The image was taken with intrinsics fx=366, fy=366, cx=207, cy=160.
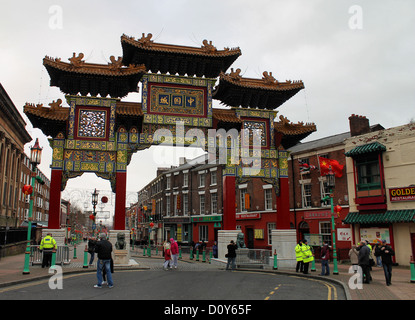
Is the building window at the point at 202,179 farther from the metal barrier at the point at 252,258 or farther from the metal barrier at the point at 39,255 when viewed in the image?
the metal barrier at the point at 39,255

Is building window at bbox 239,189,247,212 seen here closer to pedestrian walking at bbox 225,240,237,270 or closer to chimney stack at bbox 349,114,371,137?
chimney stack at bbox 349,114,371,137

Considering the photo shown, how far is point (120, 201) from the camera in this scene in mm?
20469

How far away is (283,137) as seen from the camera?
2470 cm

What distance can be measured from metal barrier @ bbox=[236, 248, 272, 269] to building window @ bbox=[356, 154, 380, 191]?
10320 mm

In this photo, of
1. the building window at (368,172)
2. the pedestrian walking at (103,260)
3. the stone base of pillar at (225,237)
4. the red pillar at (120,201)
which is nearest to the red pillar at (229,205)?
the stone base of pillar at (225,237)

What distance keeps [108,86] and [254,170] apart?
10.4 metres

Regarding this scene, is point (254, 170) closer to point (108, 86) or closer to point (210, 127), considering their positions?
point (210, 127)

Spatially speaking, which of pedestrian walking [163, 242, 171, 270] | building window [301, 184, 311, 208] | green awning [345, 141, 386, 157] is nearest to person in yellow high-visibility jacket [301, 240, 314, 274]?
pedestrian walking [163, 242, 171, 270]

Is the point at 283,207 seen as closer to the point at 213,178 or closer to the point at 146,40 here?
the point at 146,40

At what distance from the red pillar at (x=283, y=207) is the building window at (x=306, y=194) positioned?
9.20 meters

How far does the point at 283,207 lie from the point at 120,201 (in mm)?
10301

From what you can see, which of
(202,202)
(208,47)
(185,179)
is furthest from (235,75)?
(185,179)

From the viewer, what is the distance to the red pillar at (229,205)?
2230 centimetres
